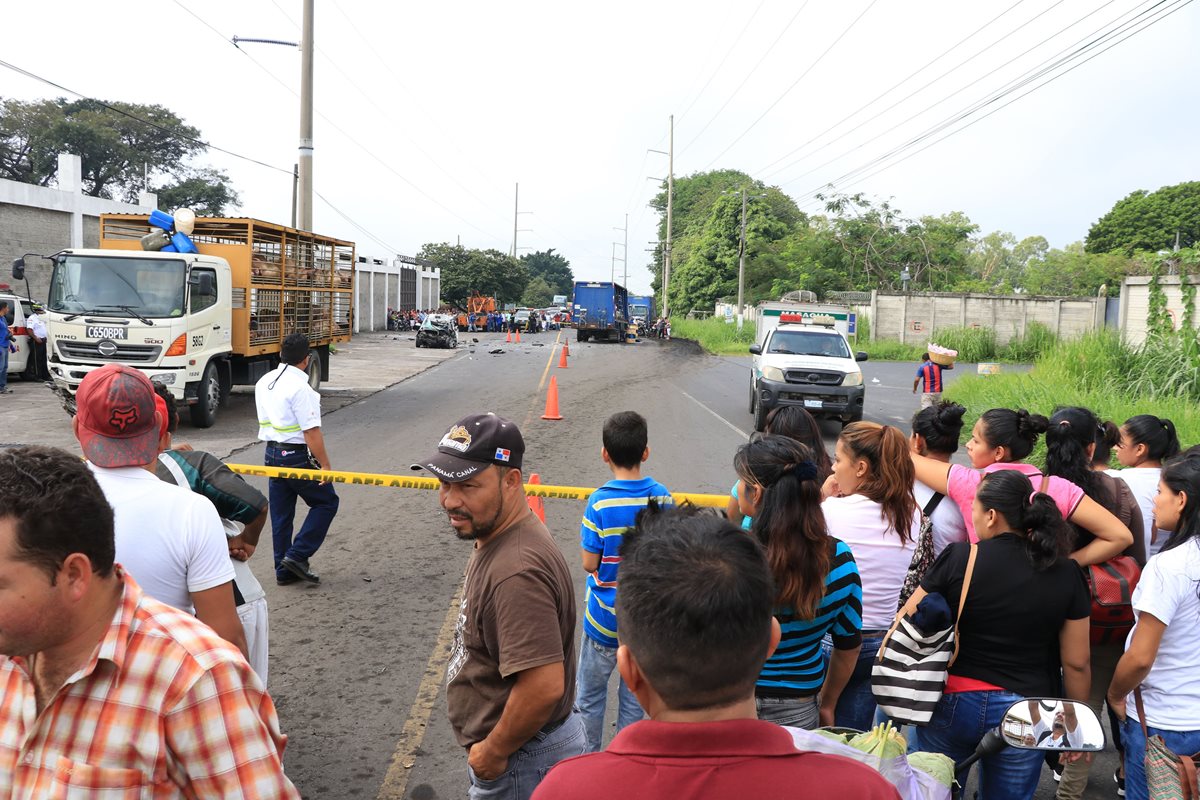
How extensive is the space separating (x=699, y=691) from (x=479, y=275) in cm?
7368

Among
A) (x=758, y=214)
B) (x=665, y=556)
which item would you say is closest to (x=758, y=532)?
(x=665, y=556)

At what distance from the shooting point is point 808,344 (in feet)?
55.4

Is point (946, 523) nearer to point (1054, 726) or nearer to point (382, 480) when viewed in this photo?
point (1054, 726)

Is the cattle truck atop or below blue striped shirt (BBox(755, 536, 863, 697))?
atop

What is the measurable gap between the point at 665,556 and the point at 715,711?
0.93ft

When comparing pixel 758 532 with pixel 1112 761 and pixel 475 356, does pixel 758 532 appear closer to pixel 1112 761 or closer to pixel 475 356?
pixel 1112 761

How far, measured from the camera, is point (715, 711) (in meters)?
1.46

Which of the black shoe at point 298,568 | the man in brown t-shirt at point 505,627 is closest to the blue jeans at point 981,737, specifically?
the man in brown t-shirt at point 505,627

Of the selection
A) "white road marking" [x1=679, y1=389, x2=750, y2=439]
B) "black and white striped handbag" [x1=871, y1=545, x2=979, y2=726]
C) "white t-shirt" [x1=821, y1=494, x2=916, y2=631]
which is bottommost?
"white road marking" [x1=679, y1=389, x2=750, y2=439]

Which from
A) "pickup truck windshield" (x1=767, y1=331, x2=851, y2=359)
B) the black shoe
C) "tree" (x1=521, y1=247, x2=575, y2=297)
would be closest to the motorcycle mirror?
the black shoe

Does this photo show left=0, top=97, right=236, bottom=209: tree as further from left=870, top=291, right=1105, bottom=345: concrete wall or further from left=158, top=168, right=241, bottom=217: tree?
left=870, top=291, right=1105, bottom=345: concrete wall

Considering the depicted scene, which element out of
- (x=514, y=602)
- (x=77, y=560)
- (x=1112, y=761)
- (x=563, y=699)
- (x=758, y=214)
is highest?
(x=758, y=214)

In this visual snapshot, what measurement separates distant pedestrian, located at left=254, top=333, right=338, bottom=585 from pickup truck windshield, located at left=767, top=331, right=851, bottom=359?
11.4m

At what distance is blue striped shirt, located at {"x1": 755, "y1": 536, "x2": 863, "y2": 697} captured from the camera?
9.62ft
